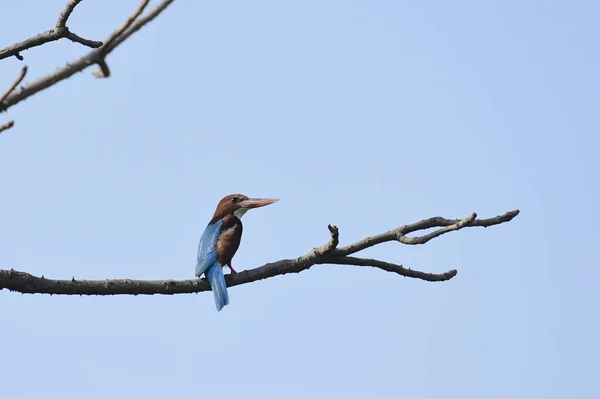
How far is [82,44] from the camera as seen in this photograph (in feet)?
17.1

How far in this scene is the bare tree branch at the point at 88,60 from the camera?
2.69 m

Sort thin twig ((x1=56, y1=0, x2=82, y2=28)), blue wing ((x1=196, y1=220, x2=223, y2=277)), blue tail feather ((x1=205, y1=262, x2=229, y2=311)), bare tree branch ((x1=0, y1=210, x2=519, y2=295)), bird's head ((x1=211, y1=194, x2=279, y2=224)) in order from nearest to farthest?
bare tree branch ((x1=0, y1=210, x2=519, y2=295))
thin twig ((x1=56, y1=0, x2=82, y2=28))
blue tail feather ((x1=205, y1=262, x2=229, y2=311))
blue wing ((x1=196, y1=220, x2=223, y2=277))
bird's head ((x1=211, y1=194, x2=279, y2=224))

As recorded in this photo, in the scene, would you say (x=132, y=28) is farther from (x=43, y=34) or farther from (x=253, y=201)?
(x=253, y=201)

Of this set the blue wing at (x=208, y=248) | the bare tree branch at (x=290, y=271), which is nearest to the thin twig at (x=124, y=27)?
the bare tree branch at (x=290, y=271)

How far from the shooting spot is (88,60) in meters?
2.73

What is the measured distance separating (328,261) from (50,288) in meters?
1.41

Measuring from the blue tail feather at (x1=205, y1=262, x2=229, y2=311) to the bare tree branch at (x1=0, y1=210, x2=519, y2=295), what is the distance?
1327mm

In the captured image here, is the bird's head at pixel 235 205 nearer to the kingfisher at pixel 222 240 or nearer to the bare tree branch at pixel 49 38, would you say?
the kingfisher at pixel 222 240

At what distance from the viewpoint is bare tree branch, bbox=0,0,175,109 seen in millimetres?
2686

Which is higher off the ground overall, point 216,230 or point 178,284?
point 216,230

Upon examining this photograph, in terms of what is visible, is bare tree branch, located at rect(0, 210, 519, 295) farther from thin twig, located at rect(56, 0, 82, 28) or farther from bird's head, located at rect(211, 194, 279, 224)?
bird's head, located at rect(211, 194, 279, 224)

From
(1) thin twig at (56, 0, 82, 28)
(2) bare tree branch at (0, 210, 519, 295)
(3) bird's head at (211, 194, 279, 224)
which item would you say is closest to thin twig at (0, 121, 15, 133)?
(2) bare tree branch at (0, 210, 519, 295)

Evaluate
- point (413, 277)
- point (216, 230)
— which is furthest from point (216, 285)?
point (413, 277)

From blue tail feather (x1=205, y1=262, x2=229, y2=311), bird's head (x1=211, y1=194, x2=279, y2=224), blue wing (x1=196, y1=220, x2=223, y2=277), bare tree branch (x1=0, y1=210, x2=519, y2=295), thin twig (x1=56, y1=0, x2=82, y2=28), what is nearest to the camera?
bare tree branch (x1=0, y1=210, x2=519, y2=295)
